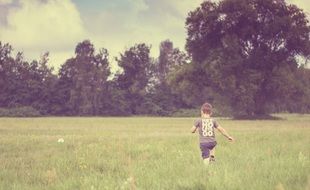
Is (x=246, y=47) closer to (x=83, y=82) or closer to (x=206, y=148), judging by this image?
(x=83, y=82)

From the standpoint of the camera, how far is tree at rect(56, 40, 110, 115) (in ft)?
335

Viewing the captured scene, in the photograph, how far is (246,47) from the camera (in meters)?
65.4

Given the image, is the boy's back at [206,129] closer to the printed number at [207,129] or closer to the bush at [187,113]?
the printed number at [207,129]

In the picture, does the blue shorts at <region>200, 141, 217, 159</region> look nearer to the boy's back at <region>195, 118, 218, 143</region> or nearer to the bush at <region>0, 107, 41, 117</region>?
the boy's back at <region>195, 118, 218, 143</region>

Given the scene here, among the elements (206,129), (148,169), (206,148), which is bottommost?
(148,169)

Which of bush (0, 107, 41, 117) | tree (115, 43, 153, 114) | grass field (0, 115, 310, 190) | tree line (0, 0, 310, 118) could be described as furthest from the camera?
tree (115, 43, 153, 114)

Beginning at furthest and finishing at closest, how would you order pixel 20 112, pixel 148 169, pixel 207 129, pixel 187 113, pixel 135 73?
pixel 135 73 < pixel 187 113 < pixel 20 112 < pixel 207 129 < pixel 148 169

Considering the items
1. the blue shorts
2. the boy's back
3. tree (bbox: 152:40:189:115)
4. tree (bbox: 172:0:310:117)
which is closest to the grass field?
the blue shorts

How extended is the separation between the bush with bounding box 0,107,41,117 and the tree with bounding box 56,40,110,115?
22.3 ft

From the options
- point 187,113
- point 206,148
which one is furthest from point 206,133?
point 187,113

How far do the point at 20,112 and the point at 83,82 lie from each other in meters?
15.4

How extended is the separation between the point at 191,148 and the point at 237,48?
44704 mm

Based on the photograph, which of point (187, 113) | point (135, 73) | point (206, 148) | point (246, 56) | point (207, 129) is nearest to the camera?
point (206, 148)

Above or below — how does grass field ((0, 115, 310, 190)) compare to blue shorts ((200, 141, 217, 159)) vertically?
below
